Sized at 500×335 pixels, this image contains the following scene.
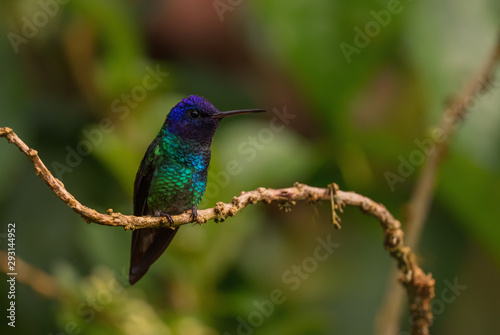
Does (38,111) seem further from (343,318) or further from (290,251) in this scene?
(343,318)

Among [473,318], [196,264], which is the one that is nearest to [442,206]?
[473,318]

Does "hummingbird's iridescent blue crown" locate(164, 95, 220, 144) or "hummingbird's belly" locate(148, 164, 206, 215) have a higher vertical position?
"hummingbird's iridescent blue crown" locate(164, 95, 220, 144)

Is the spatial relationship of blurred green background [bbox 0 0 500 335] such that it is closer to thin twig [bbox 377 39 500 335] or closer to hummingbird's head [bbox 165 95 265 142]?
thin twig [bbox 377 39 500 335]

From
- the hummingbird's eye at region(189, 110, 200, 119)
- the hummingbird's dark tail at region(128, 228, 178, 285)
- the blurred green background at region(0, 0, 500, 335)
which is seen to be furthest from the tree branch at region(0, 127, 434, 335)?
the blurred green background at region(0, 0, 500, 335)

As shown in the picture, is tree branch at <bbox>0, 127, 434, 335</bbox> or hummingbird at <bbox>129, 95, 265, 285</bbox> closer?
tree branch at <bbox>0, 127, 434, 335</bbox>

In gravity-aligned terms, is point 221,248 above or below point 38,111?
below
